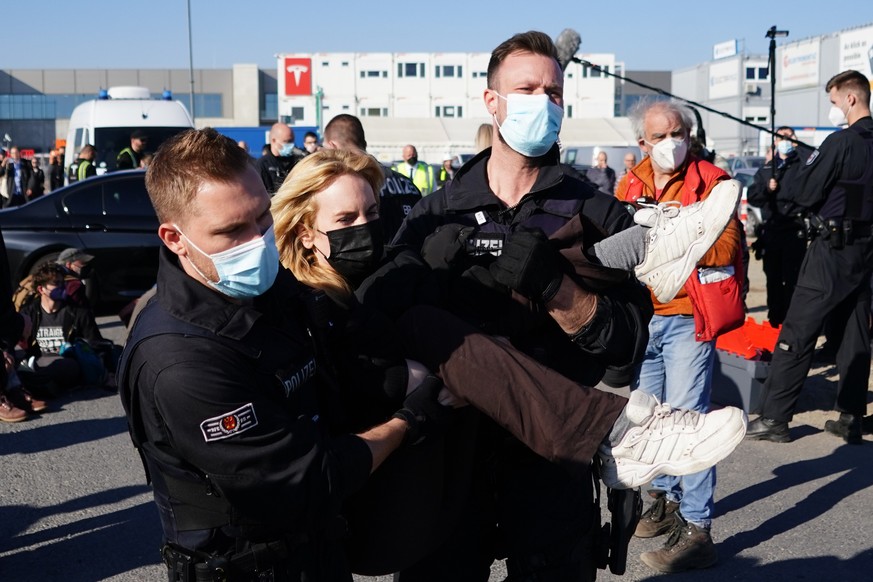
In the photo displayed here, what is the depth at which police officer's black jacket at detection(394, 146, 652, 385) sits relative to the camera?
257 centimetres

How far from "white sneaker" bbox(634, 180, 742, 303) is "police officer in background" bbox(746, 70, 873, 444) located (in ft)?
12.1

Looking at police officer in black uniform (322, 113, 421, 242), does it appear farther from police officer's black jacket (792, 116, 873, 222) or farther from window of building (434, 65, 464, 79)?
window of building (434, 65, 464, 79)

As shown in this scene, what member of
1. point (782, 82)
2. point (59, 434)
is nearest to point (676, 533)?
point (59, 434)

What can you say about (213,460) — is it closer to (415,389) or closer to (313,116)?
(415,389)

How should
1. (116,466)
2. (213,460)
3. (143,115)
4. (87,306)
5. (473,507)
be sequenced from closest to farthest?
(213,460), (473,507), (116,466), (87,306), (143,115)

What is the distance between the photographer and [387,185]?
6.39m

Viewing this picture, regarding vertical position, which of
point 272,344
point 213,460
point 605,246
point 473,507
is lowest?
point 473,507

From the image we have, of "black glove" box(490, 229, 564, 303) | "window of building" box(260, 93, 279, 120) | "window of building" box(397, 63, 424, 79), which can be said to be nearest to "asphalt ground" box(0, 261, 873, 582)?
"black glove" box(490, 229, 564, 303)

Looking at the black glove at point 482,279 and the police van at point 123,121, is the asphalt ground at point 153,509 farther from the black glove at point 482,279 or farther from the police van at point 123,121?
the police van at point 123,121

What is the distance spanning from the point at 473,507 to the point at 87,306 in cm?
626

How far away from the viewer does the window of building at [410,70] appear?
211 ft

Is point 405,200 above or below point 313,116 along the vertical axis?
below

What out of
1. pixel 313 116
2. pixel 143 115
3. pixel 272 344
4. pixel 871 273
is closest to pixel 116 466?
pixel 272 344

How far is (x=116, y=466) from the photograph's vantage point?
5945 millimetres
